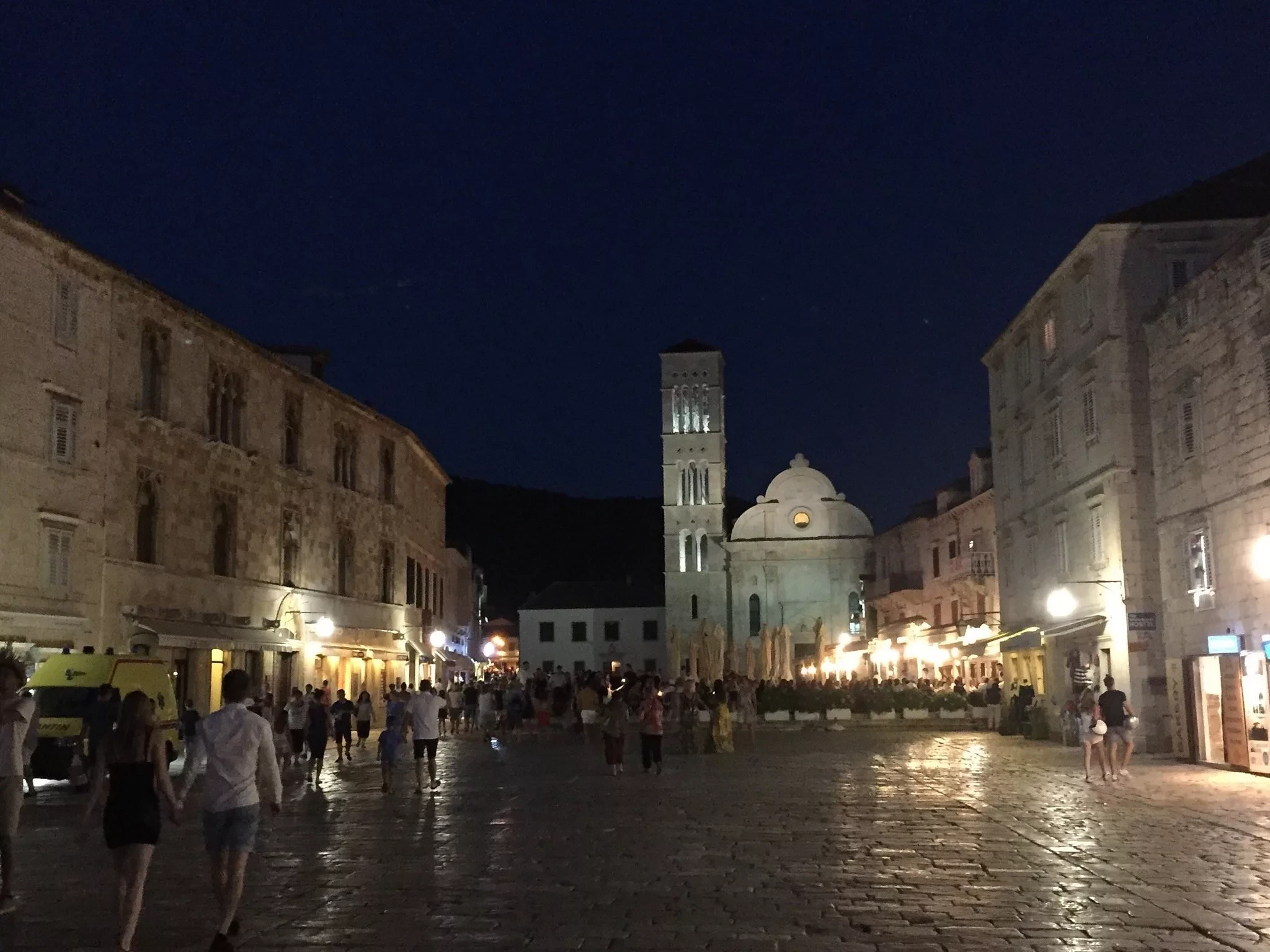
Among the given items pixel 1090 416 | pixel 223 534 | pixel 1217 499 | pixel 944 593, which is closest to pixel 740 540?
pixel 944 593

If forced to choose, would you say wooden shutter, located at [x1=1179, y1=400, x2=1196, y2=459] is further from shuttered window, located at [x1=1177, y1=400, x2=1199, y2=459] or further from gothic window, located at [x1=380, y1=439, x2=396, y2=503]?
gothic window, located at [x1=380, y1=439, x2=396, y2=503]

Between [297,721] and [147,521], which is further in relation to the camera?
[147,521]

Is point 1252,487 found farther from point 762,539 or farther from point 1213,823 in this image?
point 762,539

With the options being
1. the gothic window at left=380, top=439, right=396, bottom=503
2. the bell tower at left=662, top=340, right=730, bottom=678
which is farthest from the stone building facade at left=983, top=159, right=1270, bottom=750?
the bell tower at left=662, top=340, right=730, bottom=678

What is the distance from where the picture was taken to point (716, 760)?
2430 centimetres

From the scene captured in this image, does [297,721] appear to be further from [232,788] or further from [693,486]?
[693,486]

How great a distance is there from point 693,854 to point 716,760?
1289cm

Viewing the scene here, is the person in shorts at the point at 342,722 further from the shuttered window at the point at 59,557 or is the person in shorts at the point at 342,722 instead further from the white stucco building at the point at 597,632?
the white stucco building at the point at 597,632

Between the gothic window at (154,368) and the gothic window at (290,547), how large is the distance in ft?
20.1

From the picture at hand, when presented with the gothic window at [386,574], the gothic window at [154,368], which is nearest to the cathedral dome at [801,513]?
the gothic window at [386,574]

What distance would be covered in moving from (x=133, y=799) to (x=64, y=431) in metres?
19.4

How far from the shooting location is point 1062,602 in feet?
90.7

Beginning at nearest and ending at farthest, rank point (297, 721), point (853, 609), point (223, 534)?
1. point (297, 721)
2. point (223, 534)
3. point (853, 609)

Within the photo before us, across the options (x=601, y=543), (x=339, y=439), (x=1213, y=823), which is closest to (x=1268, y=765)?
(x=1213, y=823)
